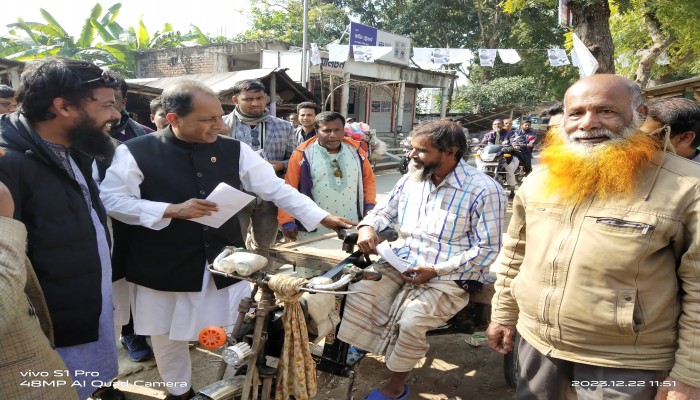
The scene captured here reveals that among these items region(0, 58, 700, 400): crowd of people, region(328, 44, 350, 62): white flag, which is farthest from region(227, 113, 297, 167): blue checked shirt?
A: region(328, 44, 350, 62): white flag

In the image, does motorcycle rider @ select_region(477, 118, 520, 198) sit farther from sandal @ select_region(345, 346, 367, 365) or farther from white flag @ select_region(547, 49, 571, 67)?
sandal @ select_region(345, 346, 367, 365)

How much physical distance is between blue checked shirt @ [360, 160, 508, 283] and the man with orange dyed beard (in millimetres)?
741

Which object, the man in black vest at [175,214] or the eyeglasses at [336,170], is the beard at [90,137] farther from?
the eyeglasses at [336,170]

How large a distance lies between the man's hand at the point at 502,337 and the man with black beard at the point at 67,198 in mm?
1786

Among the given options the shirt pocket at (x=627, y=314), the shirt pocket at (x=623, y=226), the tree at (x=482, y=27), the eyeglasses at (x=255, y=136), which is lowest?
the shirt pocket at (x=627, y=314)

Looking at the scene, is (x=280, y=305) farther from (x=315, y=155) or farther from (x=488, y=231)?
(x=315, y=155)

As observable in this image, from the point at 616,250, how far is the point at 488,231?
3.36 feet

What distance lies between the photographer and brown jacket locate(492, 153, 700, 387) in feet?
4.91

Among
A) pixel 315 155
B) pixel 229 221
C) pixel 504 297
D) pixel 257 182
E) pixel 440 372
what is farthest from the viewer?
pixel 315 155

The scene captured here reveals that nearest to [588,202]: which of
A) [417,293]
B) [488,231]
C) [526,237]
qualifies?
[526,237]

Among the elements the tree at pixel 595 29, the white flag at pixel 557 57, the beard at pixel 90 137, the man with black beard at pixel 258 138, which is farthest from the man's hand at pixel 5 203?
the white flag at pixel 557 57

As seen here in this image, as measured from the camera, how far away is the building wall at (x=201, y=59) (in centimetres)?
1562

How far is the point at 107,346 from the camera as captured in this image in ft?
6.77

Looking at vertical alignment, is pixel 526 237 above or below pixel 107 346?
above
